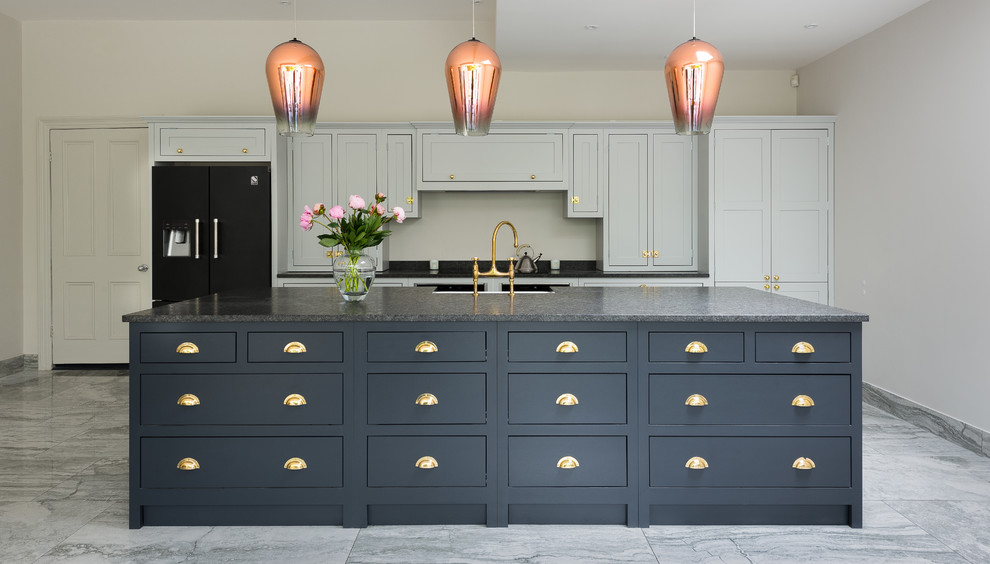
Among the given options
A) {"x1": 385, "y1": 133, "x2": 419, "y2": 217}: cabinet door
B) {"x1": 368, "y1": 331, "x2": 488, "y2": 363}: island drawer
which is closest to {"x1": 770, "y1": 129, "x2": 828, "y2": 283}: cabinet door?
{"x1": 385, "y1": 133, "x2": 419, "y2": 217}: cabinet door

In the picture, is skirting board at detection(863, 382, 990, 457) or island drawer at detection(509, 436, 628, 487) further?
skirting board at detection(863, 382, 990, 457)

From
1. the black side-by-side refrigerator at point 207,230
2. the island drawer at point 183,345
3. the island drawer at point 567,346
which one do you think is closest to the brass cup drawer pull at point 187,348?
the island drawer at point 183,345

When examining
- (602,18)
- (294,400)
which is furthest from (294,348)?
(602,18)

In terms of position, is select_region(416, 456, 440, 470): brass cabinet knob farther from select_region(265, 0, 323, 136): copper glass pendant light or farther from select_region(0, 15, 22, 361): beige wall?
select_region(0, 15, 22, 361): beige wall

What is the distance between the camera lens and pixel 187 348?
2754mm

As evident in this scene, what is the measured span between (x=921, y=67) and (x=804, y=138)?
1227 mm

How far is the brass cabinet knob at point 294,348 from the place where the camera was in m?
2.77

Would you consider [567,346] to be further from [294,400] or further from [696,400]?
[294,400]

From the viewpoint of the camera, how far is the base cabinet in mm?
2764

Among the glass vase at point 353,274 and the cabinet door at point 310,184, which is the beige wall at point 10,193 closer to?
the cabinet door at point 310,184

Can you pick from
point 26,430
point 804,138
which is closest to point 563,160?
point 804,138

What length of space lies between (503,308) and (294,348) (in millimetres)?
839

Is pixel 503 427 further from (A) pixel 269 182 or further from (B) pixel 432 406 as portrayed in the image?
(A) pixel 269 182

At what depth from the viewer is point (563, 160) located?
5.64 meters
